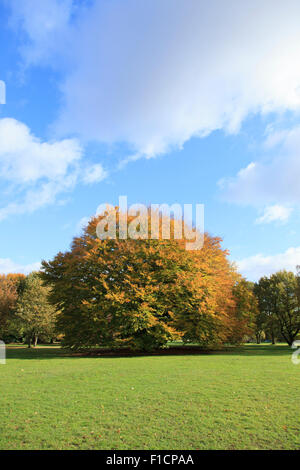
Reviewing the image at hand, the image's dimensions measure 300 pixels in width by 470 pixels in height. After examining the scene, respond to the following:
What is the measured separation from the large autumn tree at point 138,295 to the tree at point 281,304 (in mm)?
24995

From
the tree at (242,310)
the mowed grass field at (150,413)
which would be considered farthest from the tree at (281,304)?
the mowed grass field at (150,413)

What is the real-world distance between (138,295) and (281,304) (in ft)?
116

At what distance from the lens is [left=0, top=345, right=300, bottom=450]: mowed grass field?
21.8 ft

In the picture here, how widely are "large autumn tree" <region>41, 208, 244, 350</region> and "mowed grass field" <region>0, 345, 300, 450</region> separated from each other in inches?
572

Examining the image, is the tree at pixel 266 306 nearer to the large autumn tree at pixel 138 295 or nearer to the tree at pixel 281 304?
the tree at pixel 281 304

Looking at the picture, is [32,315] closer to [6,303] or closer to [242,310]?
[6,303]

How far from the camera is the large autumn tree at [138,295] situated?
2857cm

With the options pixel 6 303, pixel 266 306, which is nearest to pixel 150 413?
pixel 266 306

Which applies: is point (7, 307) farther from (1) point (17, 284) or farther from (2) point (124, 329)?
(2) point (124, 329)

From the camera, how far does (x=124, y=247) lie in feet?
99.5

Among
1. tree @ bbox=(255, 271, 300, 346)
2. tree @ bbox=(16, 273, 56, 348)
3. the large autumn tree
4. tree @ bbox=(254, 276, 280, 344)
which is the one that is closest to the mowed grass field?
the large autumn tree

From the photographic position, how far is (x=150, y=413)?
848 centimetres
